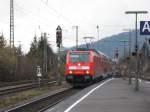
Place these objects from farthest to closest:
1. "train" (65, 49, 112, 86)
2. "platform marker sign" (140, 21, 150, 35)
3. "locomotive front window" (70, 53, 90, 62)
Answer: "locomotive front window" (70, 53, 90, 62), "train" (65, 49, 112, 86), "platform marker sign" (140, 21, 150, 35)

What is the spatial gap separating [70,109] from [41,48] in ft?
355

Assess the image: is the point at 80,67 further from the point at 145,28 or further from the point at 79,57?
the point at 145,28

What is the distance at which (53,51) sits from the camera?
151875 mm

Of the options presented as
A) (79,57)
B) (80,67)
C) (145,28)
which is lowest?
(80,67)

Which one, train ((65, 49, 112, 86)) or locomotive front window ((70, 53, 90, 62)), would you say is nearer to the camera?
train ((65, 49, 112, 86))

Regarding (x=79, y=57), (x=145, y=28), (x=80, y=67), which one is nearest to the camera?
Result: (x=145, y=28)

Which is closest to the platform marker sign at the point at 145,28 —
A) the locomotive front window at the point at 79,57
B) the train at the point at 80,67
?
the train at the point at 80,67

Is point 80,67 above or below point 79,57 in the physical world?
below

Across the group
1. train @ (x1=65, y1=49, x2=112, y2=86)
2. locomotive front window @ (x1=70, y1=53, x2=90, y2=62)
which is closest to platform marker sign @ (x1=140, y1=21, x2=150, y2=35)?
train @ (x1=65, y1=49, x2=112, y2=86)

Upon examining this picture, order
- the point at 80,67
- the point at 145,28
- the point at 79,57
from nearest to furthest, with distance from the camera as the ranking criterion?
the point at 145,28 → the point at 80,67 → the point at 79,57

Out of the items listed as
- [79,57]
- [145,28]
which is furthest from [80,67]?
[145,28]

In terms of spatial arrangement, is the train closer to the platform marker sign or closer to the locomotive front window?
the locomotive front window

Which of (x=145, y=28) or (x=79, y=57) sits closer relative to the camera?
(x=145, y=28)

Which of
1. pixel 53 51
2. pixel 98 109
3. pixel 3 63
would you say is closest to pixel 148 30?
pixel 98 109
